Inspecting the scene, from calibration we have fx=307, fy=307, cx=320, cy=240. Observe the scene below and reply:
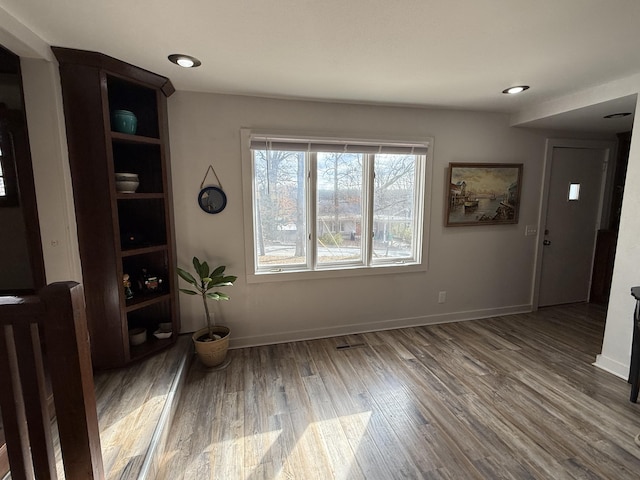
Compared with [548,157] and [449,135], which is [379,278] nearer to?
[449,135]

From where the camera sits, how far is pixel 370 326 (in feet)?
10.5

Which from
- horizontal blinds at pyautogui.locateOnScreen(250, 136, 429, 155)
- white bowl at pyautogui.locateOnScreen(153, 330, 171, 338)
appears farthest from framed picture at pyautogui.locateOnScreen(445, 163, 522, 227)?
white bowl at pyautogui.locateOnScreen(153, 330, 171, 338)

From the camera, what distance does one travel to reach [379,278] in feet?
10.3

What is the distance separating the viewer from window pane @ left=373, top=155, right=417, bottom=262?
3.05 metres

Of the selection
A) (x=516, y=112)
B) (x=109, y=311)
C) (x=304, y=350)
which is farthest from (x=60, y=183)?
(x=516, y=112)

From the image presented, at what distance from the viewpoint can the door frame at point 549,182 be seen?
11.3 feet

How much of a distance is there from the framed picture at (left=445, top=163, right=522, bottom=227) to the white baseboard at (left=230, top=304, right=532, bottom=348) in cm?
104

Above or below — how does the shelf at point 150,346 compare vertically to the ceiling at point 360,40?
below

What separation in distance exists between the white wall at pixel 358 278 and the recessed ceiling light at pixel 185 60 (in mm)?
542

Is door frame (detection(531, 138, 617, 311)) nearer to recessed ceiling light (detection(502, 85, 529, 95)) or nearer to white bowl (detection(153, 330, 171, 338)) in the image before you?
recessed ceiling light (detection(502, 85, 529, 95))

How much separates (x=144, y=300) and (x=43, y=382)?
4.62 ft

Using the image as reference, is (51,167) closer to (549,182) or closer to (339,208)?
(339,208)

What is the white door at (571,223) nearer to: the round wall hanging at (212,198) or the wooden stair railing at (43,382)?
the round wall hanging at (212,198)

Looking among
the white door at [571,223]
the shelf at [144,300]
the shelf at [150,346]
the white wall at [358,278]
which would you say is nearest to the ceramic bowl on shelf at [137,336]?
the shelf at [150,346]
